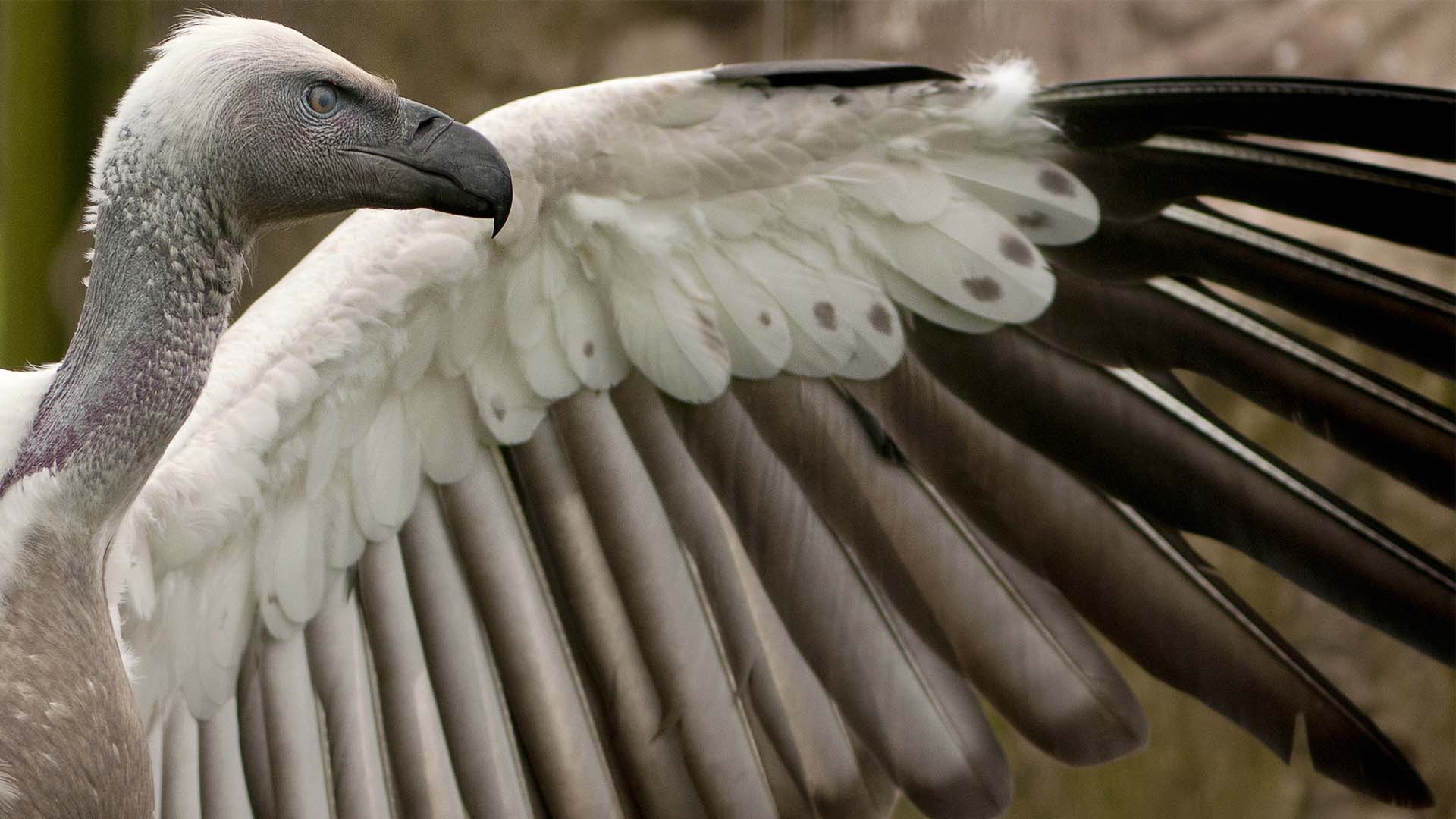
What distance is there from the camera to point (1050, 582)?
2.17m

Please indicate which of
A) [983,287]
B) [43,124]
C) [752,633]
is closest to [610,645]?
[752,633]

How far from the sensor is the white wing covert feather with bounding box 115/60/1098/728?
1.98 m

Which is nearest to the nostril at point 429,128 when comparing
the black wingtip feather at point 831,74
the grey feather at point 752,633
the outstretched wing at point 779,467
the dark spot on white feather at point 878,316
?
the outstretched wing at point 779,467

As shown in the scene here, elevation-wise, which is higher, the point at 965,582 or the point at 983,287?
the point at 983,287

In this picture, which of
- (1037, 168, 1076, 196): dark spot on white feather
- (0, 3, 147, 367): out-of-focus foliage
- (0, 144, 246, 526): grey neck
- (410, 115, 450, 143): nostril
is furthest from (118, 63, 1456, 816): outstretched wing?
(0, 3, 147, 367): out-of-focus foliage

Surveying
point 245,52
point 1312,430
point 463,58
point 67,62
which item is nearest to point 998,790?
point 1312,430

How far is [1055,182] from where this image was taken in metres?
2.06

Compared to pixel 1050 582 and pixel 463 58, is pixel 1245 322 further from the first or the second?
pixel 463 58

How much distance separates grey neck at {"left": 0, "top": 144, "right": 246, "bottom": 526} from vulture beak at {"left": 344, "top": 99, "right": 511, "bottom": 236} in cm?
21

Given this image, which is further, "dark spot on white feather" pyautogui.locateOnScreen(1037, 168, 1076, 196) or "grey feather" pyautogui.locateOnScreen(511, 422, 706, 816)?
"grey feather" pyautogui.locateOnScreen(511, 422, 706, 816)

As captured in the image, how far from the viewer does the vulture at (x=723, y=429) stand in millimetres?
1763

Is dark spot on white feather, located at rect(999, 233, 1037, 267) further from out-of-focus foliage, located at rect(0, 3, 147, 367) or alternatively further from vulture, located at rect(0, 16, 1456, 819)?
out-of-focus foliage, located at rect(0, 3, 147, 367)

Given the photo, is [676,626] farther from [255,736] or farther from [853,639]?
[255,736]

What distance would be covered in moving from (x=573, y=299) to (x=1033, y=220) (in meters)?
0.68
